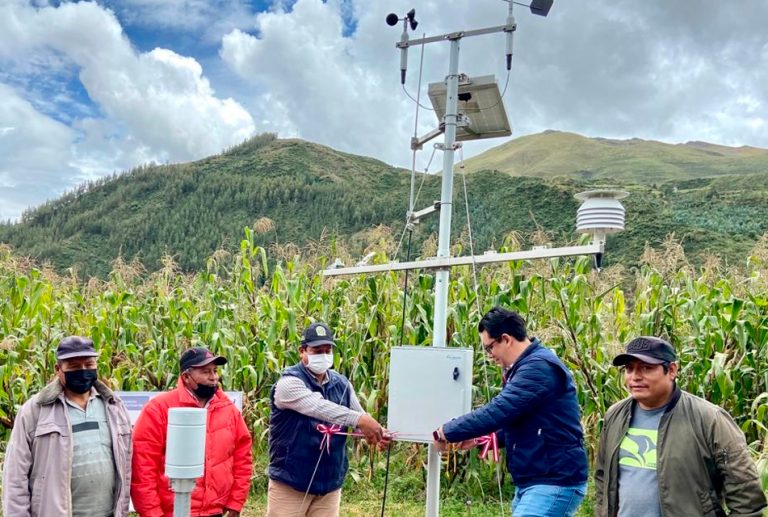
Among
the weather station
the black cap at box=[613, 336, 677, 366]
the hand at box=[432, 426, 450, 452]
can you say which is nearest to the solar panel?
the weather station

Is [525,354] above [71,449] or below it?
above

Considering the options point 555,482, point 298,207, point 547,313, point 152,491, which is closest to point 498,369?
point 547,313

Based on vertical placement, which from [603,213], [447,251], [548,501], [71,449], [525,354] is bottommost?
[548,501]

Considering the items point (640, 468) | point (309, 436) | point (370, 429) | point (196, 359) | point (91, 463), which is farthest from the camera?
point (309, 436)

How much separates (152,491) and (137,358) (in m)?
3.40

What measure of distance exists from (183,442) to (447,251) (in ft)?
6.39

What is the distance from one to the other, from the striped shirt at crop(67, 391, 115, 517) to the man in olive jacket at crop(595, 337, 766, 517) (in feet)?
7.80

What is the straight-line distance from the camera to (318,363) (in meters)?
3.77

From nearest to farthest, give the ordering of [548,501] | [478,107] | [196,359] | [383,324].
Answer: [548,501] → [196,359] → [478,107] → [383,324]

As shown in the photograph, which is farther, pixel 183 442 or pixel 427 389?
pixel 427 389

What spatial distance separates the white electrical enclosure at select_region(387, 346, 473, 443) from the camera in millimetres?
3443

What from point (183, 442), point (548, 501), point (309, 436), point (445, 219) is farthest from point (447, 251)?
point (183, 442)

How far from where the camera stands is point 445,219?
3738 millimetres

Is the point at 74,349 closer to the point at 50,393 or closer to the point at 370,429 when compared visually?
the point at 50,393
